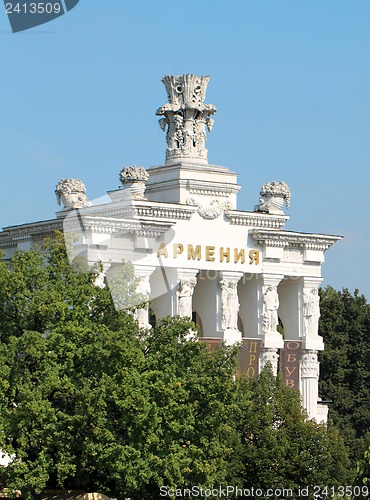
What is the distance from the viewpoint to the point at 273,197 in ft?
250

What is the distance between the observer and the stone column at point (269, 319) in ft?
246

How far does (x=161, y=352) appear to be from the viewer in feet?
180

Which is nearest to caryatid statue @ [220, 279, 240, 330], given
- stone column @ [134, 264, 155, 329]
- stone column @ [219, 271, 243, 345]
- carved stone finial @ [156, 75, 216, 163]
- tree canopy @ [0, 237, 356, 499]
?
stone column @ [219, 271, 243, 345]

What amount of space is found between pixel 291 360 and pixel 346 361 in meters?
15.1

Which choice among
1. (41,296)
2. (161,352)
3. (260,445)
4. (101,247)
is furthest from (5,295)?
(101,247)

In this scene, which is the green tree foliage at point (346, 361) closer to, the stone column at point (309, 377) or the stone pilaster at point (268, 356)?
the stone column at point (309, 377)

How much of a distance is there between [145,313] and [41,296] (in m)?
17.2

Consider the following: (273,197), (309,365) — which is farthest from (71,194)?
(309,365)

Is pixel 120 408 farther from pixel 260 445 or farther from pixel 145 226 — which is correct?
pixel 145 226

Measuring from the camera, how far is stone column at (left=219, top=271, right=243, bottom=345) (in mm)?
73875

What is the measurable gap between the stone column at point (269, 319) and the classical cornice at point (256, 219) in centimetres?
204

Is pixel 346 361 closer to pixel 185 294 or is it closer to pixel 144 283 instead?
pixel 185 294

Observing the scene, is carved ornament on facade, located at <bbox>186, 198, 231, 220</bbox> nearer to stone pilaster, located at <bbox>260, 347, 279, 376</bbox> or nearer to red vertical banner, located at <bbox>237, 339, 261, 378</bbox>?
red vertical banner, located at <bbox>237, 339, 261, 378</bbox>

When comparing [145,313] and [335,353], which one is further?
[335,353]
